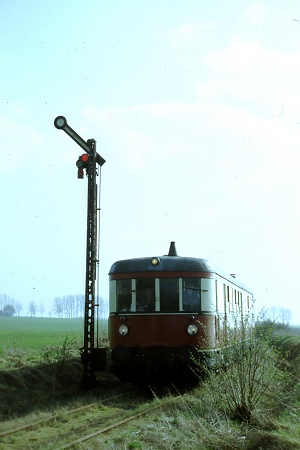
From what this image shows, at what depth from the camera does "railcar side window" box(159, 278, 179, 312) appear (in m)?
12.5

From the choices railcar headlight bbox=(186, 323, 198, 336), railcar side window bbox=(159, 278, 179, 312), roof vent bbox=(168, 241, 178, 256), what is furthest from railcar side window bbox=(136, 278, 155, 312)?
roof vent bbox=(168, 241, 178, 256)

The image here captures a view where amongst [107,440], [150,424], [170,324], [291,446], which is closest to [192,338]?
[170,324]

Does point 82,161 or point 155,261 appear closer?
point 155,261

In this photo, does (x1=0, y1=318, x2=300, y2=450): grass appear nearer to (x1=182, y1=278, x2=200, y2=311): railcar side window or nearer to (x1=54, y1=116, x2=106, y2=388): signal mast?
(x1=54, y1=116, x2=106, y2=388): signal mast

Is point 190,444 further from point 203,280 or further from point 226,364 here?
point 203,280

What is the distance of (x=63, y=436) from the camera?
339 inches

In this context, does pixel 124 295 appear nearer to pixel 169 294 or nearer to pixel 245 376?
pixel 169 294

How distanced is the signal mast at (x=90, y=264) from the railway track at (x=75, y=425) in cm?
173

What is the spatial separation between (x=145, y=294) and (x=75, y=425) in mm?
3837

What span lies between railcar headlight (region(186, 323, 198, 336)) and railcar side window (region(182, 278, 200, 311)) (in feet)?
1.22

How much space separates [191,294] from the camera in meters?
12.6

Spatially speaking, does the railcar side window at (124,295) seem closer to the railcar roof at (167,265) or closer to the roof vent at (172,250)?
the railcar roof at (167,265)

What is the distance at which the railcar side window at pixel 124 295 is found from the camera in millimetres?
12852

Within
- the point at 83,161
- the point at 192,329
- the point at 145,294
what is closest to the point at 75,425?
the point at 192,329
